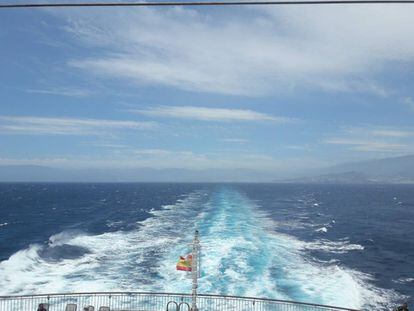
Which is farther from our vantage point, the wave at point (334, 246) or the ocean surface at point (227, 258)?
the wave at point (334, 246)

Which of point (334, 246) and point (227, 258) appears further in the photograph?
point (334, 246)

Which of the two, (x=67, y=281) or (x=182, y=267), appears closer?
(x=182, y=267)

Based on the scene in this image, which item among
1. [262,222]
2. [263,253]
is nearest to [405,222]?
[262,222]

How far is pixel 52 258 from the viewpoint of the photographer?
41.3 meters

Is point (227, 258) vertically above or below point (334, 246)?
above

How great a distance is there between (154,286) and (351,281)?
1620 centimetres

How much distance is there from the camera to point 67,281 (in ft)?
106

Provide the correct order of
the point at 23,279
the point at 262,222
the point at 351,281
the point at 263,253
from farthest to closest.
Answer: the point at 262,222
the point at 263,253
the point at 351,281
the point at 23,279

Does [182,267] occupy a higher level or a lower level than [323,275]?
higher

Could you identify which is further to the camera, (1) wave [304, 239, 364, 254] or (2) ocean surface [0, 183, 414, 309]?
(1) wave [304, 239, 364, 254]

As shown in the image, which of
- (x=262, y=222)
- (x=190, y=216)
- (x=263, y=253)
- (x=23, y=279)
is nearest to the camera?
(x=23, y=279)

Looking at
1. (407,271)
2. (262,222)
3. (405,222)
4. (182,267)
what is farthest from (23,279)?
(405,222)

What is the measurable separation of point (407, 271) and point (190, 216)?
4159 cm

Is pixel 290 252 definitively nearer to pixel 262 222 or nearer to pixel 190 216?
pixel 262 222
